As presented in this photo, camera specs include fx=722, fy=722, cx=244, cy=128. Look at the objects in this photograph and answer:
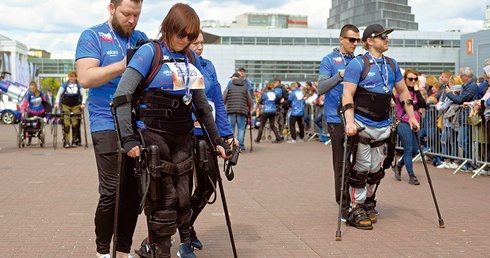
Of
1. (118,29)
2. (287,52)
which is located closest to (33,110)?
(118,29)

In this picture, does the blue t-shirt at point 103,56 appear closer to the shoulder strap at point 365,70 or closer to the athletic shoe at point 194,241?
the athletic shoe at point 194,241

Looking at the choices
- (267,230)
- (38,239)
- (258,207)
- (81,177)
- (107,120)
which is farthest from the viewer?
(81,177)

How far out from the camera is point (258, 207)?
8602mm

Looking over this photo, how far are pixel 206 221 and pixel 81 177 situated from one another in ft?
15.7

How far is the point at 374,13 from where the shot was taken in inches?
5802

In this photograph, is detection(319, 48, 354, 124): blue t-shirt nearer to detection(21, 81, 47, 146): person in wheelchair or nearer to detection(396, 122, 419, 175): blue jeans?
detection(396, 122, 419, 175): blue jeans

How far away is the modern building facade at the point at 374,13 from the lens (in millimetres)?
147375

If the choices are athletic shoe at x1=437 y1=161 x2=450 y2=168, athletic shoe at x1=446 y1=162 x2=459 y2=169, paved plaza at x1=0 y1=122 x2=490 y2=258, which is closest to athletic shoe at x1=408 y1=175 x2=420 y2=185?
paved plaza at x1=0 y1=122 x2=490 y2=258

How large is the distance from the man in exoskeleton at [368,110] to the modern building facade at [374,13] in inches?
5489

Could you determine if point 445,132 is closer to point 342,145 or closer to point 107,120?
point 342,145

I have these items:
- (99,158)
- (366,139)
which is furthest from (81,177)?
(99,158)

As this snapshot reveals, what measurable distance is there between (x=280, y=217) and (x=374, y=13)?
5669 inches

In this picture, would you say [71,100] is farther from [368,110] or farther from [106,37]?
[106,37]

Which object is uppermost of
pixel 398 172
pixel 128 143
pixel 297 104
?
pixel 128 143
